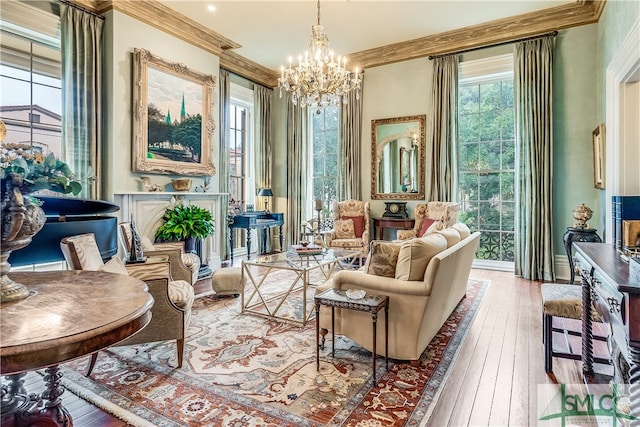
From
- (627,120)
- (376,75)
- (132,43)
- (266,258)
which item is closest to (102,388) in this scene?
(266,258)

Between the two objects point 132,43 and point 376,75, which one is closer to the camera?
point 132,43

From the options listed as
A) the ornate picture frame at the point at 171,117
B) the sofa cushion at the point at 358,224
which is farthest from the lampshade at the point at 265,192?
the sofa cushion at the point at 358,224

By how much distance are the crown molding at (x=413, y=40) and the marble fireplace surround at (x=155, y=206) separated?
7.79ft

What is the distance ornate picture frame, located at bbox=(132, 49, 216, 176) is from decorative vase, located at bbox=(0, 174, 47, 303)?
378 centimetres

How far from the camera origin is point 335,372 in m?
2.44

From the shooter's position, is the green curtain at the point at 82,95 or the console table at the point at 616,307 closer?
the console table at the point at 616,307

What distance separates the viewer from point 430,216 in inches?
223

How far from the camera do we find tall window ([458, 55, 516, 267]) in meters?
5.68

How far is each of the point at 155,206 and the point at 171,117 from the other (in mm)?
1338

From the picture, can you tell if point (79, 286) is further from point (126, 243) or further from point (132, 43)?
point (132, 43)

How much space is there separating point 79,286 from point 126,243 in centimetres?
220

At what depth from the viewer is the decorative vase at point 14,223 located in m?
1.24

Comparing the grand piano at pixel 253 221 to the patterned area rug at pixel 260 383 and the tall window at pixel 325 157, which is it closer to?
the tall window at pixel 325 157

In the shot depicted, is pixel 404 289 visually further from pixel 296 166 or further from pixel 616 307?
pixel 296 166
